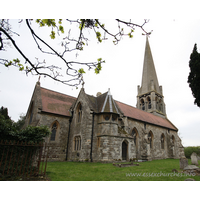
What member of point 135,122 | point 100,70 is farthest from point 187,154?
point 100,70

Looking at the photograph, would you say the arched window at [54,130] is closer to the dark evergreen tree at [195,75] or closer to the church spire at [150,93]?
the dark evergreen tree at [195,75]

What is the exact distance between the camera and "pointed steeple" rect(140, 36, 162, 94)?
38.9 m

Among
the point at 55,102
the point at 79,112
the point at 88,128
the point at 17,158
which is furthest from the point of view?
the point at 55,102

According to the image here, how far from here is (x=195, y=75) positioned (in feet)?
37.7

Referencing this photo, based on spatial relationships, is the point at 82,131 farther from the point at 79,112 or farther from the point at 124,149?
the point at 124,149

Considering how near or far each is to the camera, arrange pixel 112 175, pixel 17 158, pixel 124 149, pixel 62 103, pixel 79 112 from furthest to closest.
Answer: pixel 62 103 → pixel 79 112 → pixel 124 149 → pixel 112 175 → pixel 17 158

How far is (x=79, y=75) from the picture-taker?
4.51 m

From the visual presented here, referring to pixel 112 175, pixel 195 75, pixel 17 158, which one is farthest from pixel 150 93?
pixel 17 158

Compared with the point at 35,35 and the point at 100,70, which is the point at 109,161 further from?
the point at 35,35

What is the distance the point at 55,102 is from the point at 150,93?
A: 86.6ft

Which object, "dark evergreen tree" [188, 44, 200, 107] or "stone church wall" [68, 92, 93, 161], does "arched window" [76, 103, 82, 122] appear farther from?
"dark evergreen tree" [188, 44, 200, 107]

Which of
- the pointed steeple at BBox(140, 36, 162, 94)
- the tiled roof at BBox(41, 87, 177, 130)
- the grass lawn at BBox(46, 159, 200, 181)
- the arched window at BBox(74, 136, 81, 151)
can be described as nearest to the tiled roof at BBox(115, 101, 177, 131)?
the tiled roof at BBox(41, 87, 177, 130)

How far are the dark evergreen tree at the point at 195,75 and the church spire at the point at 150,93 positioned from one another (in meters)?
24.0

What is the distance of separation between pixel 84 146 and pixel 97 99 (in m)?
6.74
